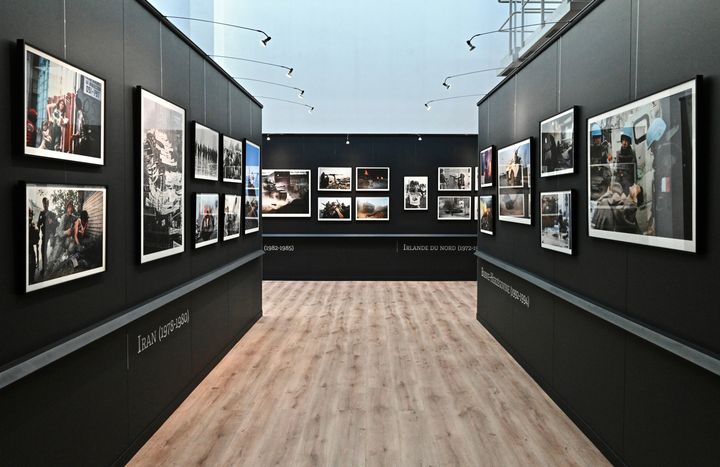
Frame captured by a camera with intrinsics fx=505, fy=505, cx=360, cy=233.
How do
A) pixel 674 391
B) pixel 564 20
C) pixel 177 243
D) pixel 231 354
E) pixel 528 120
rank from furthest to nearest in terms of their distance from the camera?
pixel 564 20 → pixel 231 354 → pixel 528 120 → pixel 177 243 → pixel 674 391

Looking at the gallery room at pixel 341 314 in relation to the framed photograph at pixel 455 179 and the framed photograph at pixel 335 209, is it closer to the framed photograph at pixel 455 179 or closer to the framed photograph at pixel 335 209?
the framed photograph at pixel 335 209

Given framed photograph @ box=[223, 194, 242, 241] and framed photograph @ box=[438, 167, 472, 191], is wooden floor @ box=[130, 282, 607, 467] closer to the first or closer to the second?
framed photograph @ box=[223, 194, 242, 241]

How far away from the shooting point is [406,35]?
48.5 ft

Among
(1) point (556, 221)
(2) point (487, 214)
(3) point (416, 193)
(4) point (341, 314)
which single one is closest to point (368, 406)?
(1) point (556, 221)

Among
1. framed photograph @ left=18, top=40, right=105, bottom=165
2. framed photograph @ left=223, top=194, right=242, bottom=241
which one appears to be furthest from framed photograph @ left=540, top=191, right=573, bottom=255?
framed photograph @ left=18, top=40, right=105, bottom=165

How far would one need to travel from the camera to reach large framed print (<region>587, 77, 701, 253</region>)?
3.07m

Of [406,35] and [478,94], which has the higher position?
[406,35]

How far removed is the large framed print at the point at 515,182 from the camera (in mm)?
6230

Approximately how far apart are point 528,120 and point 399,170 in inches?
298

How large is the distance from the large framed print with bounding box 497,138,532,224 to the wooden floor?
198 centimetres

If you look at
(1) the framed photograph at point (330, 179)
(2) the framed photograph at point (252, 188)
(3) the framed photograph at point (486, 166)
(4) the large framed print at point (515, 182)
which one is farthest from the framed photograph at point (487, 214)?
(1) the framed photograph at point (330, 179)

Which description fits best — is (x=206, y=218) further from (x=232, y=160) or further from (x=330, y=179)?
(x=330, y=179)

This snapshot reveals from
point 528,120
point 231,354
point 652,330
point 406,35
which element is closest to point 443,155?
point 406,35

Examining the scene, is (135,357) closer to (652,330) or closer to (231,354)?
(231,354)
